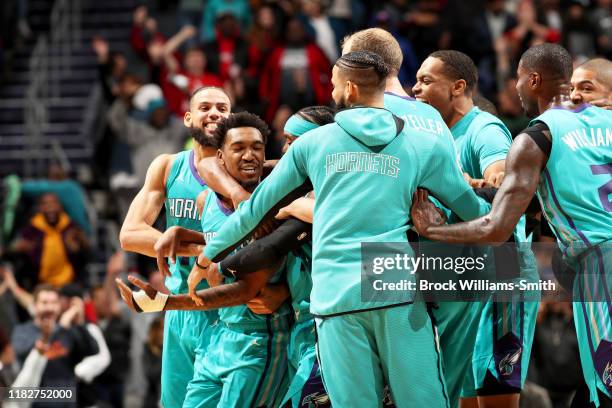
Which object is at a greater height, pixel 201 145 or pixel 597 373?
pixel 201 145

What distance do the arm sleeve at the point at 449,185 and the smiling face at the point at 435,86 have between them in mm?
1221

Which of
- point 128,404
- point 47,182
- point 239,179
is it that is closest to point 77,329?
point 128,404

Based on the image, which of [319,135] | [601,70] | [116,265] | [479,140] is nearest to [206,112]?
[479,140]

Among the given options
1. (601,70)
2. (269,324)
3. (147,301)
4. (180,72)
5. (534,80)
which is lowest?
(269,324)

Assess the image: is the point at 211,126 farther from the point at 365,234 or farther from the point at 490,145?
the point at 365,234

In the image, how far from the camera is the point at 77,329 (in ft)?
37.4

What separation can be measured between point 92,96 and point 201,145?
31.4 feet

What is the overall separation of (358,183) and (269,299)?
136 cm

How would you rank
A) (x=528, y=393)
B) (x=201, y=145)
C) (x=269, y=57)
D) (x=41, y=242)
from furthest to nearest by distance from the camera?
(x=269, y=57) → (x=41, y=242) → (x=528, y=393) → (x=201, y=145)

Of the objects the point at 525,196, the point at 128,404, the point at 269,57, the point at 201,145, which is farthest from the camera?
the point at 269,57

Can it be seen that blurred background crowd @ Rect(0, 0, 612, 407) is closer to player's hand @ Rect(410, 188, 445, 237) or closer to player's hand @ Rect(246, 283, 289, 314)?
player's hand @ Rect(246, 283, 289, 314)

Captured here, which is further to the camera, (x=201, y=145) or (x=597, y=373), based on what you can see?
(x=201, y=145)

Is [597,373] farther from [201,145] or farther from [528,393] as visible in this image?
[528,393]

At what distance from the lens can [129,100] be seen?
15.5 meters
